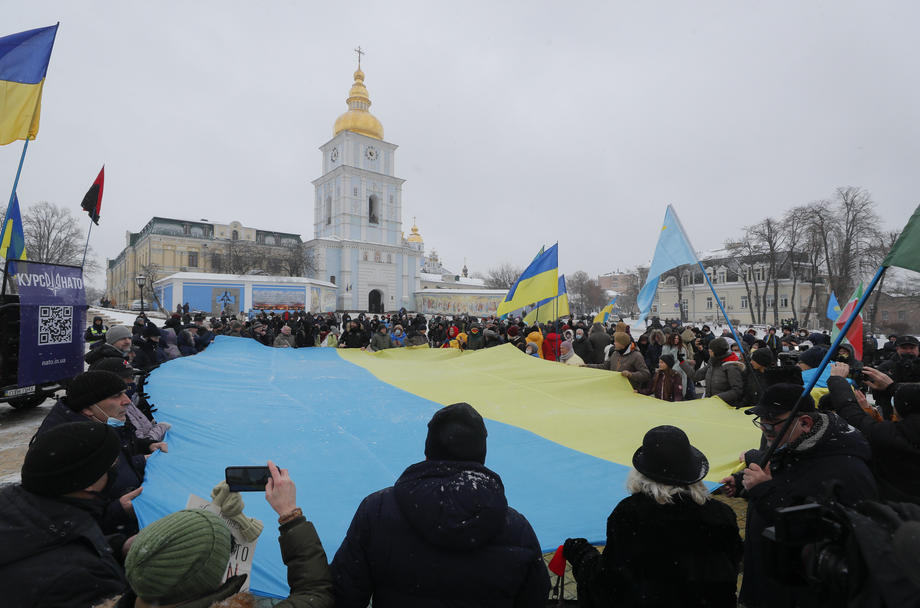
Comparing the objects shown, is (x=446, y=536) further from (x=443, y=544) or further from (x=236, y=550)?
(x=236, y=550)

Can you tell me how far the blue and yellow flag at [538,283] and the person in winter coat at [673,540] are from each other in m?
8.27

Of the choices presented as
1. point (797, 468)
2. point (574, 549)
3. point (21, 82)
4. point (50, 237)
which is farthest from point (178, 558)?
point (50, 237)

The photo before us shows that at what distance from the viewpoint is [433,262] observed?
365 ft

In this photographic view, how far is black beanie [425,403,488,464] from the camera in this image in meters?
1.58

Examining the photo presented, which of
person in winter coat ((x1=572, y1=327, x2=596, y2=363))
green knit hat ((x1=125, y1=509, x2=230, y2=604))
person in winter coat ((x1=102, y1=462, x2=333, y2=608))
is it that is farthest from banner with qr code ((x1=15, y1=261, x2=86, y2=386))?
person in winter coat ((x1=572, y1=327, x2=596, y2=363))

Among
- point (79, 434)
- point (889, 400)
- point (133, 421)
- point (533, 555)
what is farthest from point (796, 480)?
point (133, 421)

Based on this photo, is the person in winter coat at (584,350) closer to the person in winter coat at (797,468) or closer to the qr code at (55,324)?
the person in winter coat at (797,468)

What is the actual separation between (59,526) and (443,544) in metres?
1.30

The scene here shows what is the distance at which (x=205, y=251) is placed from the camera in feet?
208

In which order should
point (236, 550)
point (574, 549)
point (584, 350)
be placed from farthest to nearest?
point (584, 350), point (574, 549), point (236, 550)

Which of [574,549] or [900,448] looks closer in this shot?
[574,549]

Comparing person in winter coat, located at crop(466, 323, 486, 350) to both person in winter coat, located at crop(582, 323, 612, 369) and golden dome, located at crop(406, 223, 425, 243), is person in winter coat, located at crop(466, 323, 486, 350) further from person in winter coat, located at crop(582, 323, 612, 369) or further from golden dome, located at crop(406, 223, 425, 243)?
golden dome, located at crop(406, 223, 425, 243)

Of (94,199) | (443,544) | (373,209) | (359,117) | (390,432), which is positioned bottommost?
(390,432)

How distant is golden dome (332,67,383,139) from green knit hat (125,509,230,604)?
199 ft
